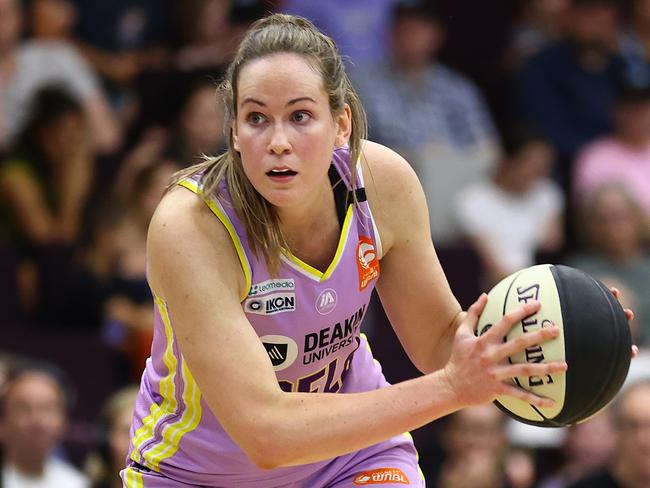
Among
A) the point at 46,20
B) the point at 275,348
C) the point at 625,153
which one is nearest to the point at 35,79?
the point at 46,20

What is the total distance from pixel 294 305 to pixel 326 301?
0.34ft

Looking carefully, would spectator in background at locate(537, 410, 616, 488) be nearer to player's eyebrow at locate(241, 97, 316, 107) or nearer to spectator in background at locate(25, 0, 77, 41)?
player's eyebrow at locate(241, 97, 316, 107)

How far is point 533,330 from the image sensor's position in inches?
131

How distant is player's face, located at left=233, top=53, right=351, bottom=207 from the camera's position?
3.45 metres

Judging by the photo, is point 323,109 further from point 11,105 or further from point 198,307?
point 11,105

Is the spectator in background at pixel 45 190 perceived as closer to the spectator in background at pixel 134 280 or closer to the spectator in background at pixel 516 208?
the spectator in background at pixel 134 280

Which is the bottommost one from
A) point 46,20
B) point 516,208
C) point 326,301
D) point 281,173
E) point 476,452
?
point 476,452

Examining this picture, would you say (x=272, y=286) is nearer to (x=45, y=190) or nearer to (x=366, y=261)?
(x=366, y=261)

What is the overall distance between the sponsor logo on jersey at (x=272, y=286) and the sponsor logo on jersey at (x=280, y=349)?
0.15 meters

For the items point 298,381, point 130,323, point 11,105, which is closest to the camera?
point 298,381

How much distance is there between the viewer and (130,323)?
7012 millimetres

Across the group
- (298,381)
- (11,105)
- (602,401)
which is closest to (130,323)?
(11,105)

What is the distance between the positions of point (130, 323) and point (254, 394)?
372 centimetres

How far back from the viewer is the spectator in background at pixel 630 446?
5.99 m
